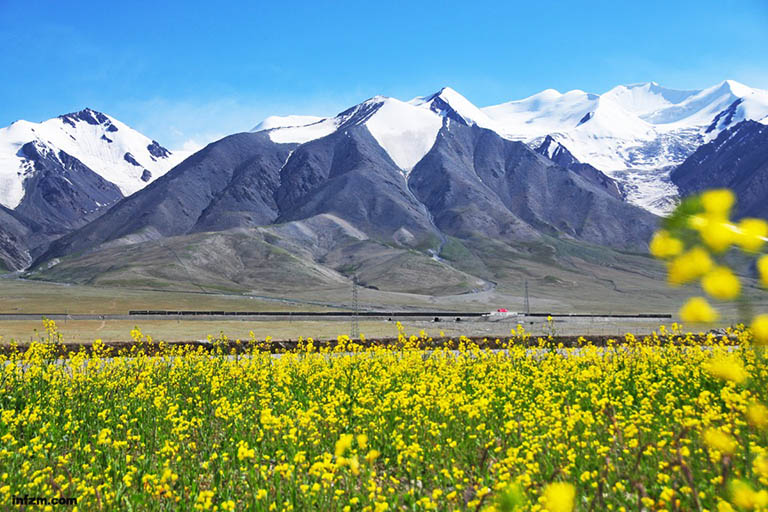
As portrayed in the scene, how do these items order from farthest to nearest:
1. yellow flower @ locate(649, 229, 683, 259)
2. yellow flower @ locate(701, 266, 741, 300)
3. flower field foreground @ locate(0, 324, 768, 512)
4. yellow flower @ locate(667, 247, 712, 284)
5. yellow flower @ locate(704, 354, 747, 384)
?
flower field foreground @ locate(0, 324, 768, 512)
yellow flower @ locate(704, 354, 747, 384)
yellow flower @ locate(649, 229, 683, 259)
yellow flower @ locate(667, 247, 712, 284)
yellow flower @ locate(701, 266, 741, 300)

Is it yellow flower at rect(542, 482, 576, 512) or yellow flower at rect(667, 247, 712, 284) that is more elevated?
yellow flower at rect(667, 247, 712, 284)

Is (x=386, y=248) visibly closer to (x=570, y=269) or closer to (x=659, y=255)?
(x=570, y=269)

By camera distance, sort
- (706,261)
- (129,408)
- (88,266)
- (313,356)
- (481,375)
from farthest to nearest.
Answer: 1. (88,266)
2. (313,356)
3. (481,375)
4. (129,408)
5. (706,261)

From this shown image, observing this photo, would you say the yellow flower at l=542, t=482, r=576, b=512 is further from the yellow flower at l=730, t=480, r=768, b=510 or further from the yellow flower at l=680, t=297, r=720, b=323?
the yellow flower at l=680, t=297, r=720, b=323

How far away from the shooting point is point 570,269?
182m

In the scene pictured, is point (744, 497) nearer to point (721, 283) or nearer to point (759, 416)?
point (759, 416)

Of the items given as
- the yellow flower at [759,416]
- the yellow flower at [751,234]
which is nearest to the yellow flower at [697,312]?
the yellow flower at [751,234]

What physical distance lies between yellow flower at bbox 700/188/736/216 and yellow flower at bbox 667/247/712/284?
0.14 m

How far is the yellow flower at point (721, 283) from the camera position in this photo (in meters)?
1.58

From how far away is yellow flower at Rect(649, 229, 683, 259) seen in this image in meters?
1.79

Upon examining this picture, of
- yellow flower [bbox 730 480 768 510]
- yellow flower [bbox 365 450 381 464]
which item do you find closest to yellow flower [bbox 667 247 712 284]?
yellow flower [bbox 730 480 768 510]

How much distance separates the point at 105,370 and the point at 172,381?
2197 mm

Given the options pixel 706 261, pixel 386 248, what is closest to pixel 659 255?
pixel 706 261

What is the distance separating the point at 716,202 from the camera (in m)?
1.75
